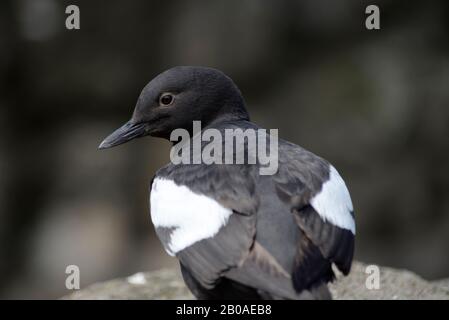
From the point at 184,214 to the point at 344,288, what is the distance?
2289 mm

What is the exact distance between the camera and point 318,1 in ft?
33.2

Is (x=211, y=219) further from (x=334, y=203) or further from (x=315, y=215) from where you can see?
(x=334, y=203)

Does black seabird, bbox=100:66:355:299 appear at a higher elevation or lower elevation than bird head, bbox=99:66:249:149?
lower

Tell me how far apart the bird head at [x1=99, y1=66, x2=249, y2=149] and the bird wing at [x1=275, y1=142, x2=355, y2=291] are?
94 cm

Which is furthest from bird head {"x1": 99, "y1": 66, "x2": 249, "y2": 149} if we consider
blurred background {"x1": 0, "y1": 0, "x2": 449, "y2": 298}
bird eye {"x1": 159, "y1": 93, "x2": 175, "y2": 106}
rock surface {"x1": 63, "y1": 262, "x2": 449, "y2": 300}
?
blurred background {"x1": 0, "y1": 0, "x2": 449, "y2": 298}

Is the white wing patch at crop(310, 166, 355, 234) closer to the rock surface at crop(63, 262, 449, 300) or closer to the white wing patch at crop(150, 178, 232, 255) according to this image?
the white wing patch at crop(150, 178, 232, 255)

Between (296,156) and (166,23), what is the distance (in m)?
5.74

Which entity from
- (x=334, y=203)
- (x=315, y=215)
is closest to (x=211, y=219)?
(x=315, y=215)

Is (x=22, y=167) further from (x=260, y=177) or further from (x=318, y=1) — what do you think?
(x=260, y=177)

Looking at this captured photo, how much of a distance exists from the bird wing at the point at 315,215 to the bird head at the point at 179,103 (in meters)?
0.94

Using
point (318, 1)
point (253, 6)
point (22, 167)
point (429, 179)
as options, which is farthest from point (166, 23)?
point (429, 179)

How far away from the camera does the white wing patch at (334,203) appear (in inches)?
184

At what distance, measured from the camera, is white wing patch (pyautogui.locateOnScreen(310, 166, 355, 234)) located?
4.68 metres

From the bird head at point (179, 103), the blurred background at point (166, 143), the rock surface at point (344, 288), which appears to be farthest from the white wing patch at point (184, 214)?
the blurred background at point (166, 143)
